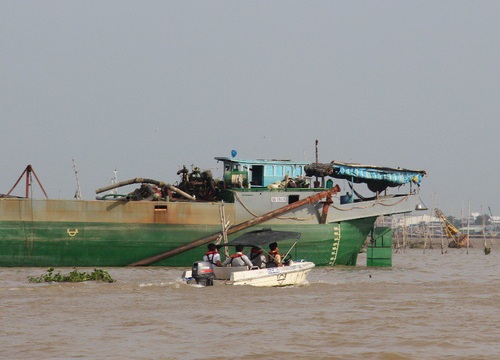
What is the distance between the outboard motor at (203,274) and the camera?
27922 millimetres

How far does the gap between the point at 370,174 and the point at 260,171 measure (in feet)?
19.8

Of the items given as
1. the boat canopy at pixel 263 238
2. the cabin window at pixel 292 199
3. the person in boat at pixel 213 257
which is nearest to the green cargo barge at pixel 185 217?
the cabin window at pixel 292 199

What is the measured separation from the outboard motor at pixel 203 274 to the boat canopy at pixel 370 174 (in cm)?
1635

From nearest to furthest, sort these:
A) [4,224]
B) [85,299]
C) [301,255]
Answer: [85,299] → [4,224] → [301,255]

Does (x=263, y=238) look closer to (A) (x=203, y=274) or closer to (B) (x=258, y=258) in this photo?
(B) (x=258, y=258)

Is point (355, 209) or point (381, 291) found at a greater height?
point (355, 209)

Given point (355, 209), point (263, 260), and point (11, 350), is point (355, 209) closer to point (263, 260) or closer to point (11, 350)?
point (263, 260)

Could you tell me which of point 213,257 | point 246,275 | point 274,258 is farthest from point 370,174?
Answer: point 246,275

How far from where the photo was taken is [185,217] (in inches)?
1610

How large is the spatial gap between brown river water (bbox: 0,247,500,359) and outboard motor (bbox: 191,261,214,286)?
0.51m

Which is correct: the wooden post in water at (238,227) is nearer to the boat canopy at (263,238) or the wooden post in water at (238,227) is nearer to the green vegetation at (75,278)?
the boat canopy at (263,238)

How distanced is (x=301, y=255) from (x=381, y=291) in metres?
13.9

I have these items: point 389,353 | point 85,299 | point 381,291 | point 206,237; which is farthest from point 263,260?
point 389,353

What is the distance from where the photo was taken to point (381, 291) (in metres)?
28.6
